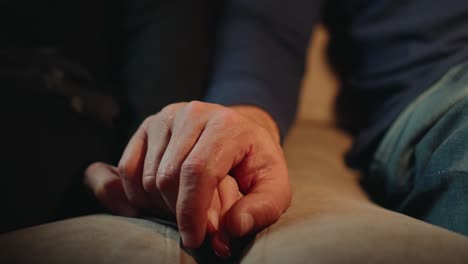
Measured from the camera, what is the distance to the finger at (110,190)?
0.42 meters

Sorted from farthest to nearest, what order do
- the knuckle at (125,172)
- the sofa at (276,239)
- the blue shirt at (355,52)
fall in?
1. the blue shirt at (355,52)
2. the knuckle at (125,172)
3. the sofa at (276,239)

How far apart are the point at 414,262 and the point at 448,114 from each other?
201mm

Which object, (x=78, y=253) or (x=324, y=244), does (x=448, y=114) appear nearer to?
(x=324, y=244)

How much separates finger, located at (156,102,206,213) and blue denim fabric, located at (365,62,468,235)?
21 cm

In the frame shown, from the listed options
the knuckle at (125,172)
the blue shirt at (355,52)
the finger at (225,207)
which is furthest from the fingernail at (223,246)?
the blue shirt at (355,52)

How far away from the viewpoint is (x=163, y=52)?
0.66 meters

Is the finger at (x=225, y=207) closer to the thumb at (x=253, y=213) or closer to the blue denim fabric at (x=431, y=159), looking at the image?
the thumb at (x=253, y=213)

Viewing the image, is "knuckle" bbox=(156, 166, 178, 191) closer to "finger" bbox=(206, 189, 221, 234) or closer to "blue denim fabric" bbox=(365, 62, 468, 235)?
"finger" bbox=(206, 189, 221, 234)

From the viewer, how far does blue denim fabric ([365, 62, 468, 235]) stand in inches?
14.7

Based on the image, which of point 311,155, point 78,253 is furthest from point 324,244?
point 311,155

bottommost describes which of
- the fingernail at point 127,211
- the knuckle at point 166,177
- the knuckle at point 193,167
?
the fingernail at point 127,211

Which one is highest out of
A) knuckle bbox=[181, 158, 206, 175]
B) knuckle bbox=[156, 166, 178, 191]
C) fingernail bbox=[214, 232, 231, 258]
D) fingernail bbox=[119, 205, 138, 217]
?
knuckle bbox=[181, 158, 206, 175]

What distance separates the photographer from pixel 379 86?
622mm

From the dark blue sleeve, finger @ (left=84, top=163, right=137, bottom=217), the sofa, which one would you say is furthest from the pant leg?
the sofa
